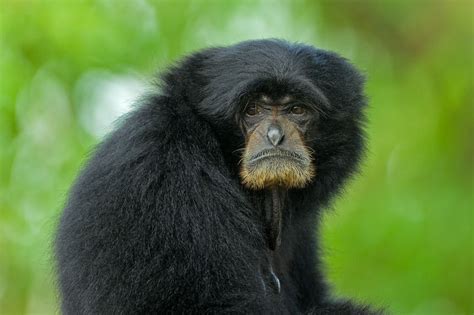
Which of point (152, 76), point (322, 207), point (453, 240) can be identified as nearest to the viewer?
point (152, 76)

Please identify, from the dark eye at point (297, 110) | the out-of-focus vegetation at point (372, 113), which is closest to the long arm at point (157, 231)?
the dark eye at point (297, 110)

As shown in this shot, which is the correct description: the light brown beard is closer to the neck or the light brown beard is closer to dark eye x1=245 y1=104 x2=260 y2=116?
the neck

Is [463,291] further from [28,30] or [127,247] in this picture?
[127,247]

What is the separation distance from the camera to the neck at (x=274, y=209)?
21.4 feet

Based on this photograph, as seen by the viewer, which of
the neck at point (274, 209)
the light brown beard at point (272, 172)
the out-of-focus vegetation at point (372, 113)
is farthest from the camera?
the out-of-focus vegetation at point (372, 113)

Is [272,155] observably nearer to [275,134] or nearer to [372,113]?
[275,134]

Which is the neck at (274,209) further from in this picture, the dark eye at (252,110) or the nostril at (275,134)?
the dark eye at (252,110)

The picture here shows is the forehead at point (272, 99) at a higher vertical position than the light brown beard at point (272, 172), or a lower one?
higher

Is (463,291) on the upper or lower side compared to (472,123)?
lower

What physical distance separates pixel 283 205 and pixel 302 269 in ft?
4.13

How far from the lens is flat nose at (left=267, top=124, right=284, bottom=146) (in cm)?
626

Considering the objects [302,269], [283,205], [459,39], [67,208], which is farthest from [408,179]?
[67,208]

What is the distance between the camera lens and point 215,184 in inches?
235

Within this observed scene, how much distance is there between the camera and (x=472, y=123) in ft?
43.5
